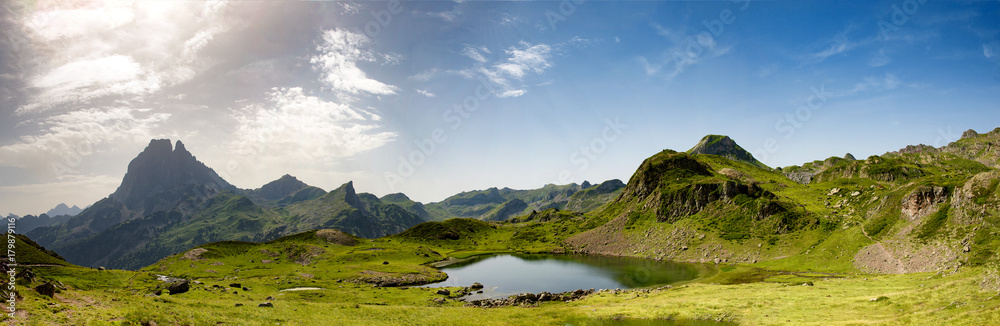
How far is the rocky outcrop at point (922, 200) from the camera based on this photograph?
9562 centimetres

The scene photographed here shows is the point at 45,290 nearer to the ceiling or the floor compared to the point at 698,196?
nearer to the floor

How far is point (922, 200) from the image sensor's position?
9844cm

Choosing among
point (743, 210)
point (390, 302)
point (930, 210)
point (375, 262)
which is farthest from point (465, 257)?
point (930, 210)

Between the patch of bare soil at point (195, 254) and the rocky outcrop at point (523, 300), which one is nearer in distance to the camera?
the rocky outcrop at point (523, 300)

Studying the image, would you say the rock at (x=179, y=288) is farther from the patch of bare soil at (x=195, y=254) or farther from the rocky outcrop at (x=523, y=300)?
the patch of bare soil at (x=195, y=254)

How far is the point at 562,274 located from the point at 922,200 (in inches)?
3901

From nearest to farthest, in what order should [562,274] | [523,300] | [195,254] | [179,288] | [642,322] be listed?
[642,322] → [179,288] → [523,300] → [562,274] → [195,254]

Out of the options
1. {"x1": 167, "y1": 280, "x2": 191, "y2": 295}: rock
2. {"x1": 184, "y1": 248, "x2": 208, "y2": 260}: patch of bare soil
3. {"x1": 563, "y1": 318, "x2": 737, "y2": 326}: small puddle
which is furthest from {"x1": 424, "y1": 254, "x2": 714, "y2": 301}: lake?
{"x1": 184, "y1": 248, "x2": 208, "y2": 260}: patch of bare soil

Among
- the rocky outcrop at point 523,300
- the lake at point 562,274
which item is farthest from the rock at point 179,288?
the lake at point 562,274

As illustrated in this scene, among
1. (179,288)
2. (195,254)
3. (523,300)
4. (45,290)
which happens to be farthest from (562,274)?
(195,254)

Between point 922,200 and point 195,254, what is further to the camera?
point 195,254

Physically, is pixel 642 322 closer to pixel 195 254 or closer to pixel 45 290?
pixel 45 290

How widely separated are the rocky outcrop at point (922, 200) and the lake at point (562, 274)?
52.1m

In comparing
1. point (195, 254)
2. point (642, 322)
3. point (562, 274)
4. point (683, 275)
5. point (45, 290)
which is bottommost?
point (562, 274)
